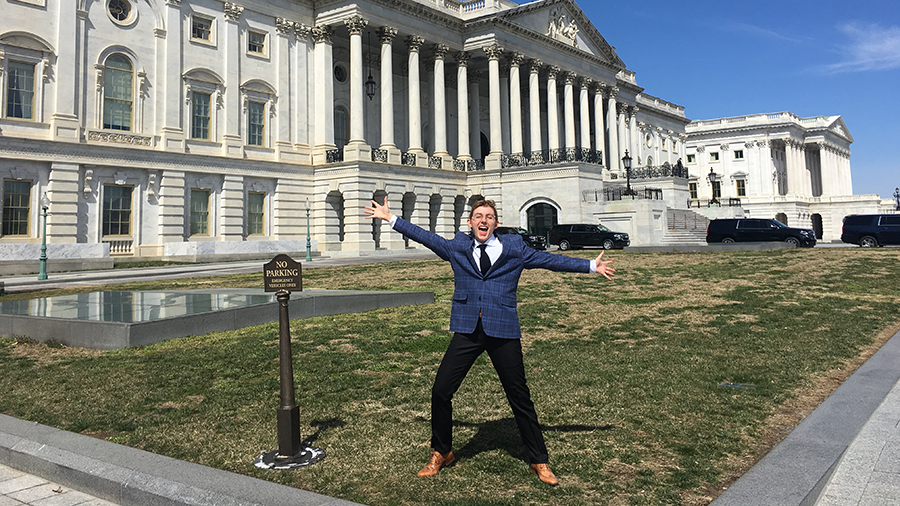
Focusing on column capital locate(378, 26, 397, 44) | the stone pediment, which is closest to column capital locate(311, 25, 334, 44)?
column capital locate(378, 26, 397, 44)

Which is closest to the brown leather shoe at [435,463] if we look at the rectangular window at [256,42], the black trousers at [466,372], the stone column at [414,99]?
the black trousers at [466,372]

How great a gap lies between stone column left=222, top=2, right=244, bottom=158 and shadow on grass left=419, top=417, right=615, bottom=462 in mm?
35995

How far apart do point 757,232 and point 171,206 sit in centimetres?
3358

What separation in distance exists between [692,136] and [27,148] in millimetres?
93591

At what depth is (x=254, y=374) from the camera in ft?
27.7

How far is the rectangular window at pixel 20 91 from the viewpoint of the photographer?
30953mm

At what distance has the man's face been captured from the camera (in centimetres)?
506

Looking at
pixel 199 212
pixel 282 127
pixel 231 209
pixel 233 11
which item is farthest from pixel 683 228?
pixel 233 11

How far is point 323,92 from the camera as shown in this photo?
139 feet

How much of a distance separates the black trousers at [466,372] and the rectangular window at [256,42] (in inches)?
1563

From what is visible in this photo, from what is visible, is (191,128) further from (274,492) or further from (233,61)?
(274,492)

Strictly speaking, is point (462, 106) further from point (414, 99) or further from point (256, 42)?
point (256, 42)

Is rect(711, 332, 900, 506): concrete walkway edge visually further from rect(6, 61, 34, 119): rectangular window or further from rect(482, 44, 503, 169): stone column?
rect(482, 44, 503, 169): stone column

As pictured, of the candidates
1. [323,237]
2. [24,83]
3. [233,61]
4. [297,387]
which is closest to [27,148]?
[24,83]
